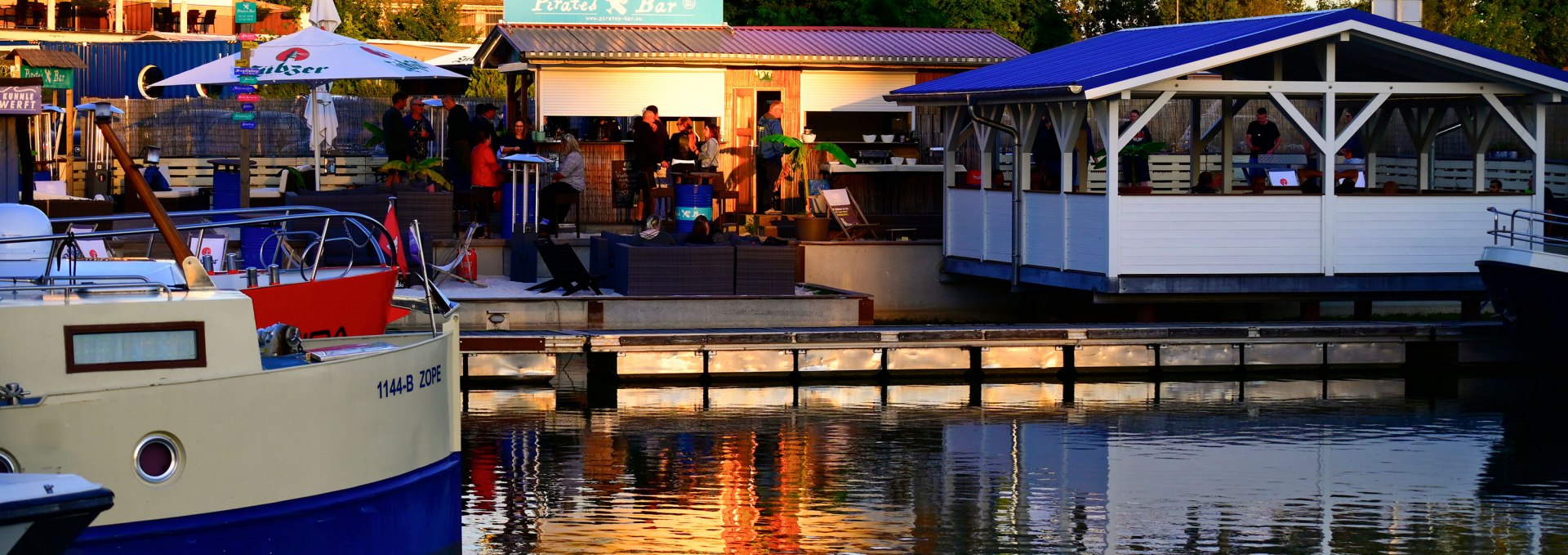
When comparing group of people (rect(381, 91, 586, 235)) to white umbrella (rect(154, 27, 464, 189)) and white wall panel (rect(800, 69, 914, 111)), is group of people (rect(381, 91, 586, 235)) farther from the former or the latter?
white wall panel (rect(800, 69, 914, 111))

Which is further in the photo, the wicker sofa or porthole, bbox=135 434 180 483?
the wicker sofa

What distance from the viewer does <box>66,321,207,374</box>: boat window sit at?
784 cm

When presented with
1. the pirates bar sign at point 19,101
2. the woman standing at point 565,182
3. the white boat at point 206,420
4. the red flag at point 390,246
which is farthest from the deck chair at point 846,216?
the white boat at point 206,420

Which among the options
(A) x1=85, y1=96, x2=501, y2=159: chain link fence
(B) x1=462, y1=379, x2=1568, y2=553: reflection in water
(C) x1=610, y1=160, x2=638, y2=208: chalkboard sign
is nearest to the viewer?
(B) x1=462, y1=379, x2=1568, y2=553: reflection in water

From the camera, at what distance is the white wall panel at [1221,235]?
60.5ft

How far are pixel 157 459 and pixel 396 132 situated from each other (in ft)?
46.0

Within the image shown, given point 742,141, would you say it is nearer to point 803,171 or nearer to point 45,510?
point 803,171

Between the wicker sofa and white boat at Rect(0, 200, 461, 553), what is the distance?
8.97 m

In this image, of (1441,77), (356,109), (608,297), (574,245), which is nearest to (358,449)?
(608,297)

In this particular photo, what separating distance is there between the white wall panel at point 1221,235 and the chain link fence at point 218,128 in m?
14.7

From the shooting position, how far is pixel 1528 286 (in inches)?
697

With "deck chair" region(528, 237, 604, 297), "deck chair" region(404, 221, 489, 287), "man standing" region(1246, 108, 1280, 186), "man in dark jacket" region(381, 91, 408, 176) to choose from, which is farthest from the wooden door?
"man standing" region(1246, 108, 1280, 186)

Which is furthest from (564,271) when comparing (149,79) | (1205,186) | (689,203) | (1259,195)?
(149,79)

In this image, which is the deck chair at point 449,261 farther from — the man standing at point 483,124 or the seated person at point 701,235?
the seated person at point 701,235
